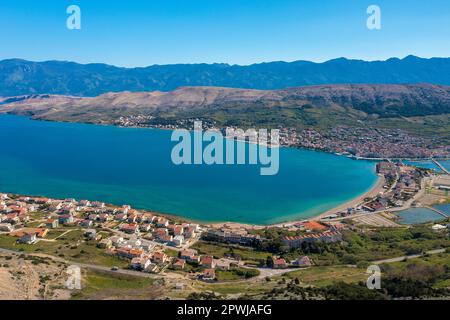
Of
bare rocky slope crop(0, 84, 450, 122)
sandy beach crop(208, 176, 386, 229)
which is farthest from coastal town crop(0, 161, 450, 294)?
bare rocky slope crop(0, 84, 450, 122)

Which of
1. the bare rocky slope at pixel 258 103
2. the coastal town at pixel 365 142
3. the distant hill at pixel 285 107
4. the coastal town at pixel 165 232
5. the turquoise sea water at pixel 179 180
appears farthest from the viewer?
the bare rocky slope at pixel 258 103

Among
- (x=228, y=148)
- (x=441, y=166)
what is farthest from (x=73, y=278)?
(x=441, y=166)

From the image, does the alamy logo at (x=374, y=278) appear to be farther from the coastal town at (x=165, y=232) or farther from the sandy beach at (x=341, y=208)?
the sandy beach at (x=341, y=208)

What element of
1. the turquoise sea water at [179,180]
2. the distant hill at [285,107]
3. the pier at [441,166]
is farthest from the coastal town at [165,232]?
the distant hill at [285,107]

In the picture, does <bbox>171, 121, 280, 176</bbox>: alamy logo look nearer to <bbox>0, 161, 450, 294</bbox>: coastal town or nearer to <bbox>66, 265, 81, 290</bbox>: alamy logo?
<bbox>0, 161, 450, 294</bbox>: coastal town

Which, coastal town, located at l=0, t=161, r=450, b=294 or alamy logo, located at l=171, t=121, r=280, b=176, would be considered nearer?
coastal town, located at l=0, t=161, r=450, b=294
